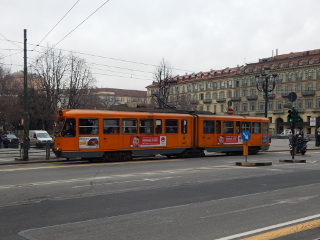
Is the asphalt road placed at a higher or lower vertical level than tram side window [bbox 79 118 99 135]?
lower

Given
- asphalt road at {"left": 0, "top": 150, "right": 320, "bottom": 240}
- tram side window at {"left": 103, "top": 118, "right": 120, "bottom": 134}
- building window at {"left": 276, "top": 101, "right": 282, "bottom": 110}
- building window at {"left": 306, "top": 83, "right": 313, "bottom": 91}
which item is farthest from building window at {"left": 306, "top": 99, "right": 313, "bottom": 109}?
asphalt road at {"left": 0, "top": 150, "right": 320, "bottom": 240}

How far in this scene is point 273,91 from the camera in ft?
318

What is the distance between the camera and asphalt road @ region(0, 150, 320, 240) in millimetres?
6952

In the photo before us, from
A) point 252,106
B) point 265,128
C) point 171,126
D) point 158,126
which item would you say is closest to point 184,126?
point 171,126

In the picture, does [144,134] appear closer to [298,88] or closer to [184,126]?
[184,126]

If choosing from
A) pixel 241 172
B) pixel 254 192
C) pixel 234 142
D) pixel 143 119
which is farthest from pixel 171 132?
pixel 254 192

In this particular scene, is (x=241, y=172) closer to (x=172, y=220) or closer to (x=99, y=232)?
(x=172, y=220)

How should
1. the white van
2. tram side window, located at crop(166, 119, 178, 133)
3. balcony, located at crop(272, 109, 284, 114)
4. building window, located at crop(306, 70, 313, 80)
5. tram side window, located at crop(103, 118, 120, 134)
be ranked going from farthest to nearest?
1. balcony, located at crop(272, 109, 284, 114)
2. building window, located at crop(306, 70, 313, 80)
3. the white van
4. tram side window, located at crop(166, 119, 178, 133)
5. tram side window, located at crop(103, 118, 120, 134)

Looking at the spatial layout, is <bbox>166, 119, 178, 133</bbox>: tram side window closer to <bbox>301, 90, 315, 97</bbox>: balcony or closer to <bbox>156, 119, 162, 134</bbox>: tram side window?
<bbox>156, 119, 162, 134</bbox>: tram side window

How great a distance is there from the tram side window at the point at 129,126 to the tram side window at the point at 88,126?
5.33 feet

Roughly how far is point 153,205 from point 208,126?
56.4 feet

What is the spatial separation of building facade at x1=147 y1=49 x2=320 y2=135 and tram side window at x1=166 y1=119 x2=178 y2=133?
164 feet

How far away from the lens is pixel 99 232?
6863 mm

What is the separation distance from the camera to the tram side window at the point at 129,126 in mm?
22219
